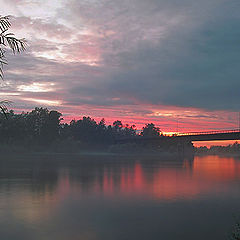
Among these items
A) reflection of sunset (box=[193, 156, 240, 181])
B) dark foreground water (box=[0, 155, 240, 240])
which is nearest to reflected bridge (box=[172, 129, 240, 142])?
reflection of sunset (box=[193, 156, 240, 181])

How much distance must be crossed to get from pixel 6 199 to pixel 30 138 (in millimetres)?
133103

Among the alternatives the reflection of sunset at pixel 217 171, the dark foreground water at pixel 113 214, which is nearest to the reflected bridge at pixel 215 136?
the reflection of sunset at pixel 217 171

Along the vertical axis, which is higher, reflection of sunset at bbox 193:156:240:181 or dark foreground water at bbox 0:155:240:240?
dark foreground water at bbox 0:155:240:240

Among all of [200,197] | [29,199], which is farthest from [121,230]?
[200,197]

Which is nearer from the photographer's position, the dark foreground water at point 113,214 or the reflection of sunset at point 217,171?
the dark foreground water at point 113,214

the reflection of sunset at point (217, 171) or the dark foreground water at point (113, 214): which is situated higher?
the dark foreground water at point (113, 214)

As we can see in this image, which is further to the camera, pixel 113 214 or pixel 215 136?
pixel 215 136

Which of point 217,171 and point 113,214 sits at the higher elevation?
point 113,214

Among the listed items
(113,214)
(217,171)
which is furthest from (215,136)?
(113,214)

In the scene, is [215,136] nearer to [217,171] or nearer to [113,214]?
[217,171]

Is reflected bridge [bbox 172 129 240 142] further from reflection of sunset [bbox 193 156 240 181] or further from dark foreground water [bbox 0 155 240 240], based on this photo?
dark foreground water [bbox 0 155 240 240]

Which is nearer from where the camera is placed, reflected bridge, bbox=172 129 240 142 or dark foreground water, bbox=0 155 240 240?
dark foreground water, bbox=0 155 240 240

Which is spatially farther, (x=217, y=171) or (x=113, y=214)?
(x=217, y=171)

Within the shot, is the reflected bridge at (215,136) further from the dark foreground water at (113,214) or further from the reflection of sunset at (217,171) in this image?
the dark foreground water at (113,214)
